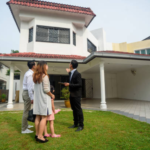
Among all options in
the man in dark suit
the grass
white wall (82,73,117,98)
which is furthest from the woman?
white wall (82,73,117,98)

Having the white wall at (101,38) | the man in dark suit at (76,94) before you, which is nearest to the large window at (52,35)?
the white wall at (101,38)

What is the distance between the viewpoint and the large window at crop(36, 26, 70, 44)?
9.55m

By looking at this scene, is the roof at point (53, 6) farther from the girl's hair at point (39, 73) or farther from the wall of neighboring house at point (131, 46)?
the girl's hair at point (39, 73)

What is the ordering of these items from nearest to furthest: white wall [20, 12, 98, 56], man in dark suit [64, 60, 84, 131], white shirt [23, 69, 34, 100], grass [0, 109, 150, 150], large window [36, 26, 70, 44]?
grass [0, 109, 150, 150] < white shirt [23, 69, 34, 100] < man in dark suit [64, 60, 84, 131] < white wall [20, 12, 98, 56] < large window [36, 26, 70, 44]

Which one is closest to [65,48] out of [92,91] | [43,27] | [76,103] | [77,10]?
[43,27]

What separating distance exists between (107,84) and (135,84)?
280 centimetres

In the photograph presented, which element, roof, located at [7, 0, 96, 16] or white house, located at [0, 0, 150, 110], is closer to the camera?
roof, located at [7, 0, 96, 16]

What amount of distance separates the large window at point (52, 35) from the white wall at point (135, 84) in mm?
6251

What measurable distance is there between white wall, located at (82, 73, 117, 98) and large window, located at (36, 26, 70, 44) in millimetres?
4142

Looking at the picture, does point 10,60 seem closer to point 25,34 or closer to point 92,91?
point 25,34

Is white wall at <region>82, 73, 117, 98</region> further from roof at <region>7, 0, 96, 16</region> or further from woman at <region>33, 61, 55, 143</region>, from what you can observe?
woman at <region>33, 61, 55, 143</region>

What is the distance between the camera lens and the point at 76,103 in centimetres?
326

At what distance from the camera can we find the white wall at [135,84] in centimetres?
956

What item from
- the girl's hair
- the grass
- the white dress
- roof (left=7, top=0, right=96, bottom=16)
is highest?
roof (left=7, top=0, right=96, bottom=16)
